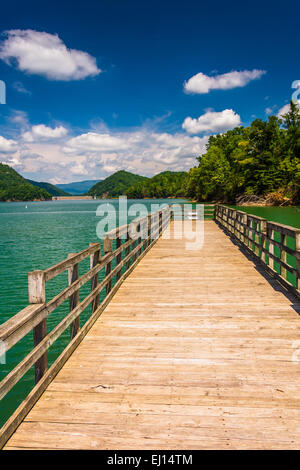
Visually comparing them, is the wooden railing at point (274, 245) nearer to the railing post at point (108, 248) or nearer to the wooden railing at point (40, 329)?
the railing post at point (108, 248)

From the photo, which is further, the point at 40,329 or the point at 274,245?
the point at 274,245

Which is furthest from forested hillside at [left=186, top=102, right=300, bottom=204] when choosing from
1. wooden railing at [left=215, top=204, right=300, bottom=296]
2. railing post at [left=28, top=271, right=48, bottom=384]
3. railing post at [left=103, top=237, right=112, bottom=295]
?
railing post at [left=28, top=271, right=48, bottom=384]

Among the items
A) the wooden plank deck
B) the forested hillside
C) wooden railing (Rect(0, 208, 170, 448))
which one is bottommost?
the wooden plank deck

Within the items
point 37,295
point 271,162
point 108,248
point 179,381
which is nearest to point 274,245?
point 108,248

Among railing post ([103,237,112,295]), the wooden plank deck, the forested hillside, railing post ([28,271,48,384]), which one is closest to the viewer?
the wooden plank deck

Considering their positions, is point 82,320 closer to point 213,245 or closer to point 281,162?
point 213,245

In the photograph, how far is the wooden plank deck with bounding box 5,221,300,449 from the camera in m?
2.53

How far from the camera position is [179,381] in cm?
330

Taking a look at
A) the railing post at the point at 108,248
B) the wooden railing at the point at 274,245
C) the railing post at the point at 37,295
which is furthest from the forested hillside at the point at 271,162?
the railing post at the point at 37,295

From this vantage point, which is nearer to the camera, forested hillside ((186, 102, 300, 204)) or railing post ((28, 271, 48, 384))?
railing post ((28, 271, 48, 384))

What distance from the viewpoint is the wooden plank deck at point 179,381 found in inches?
99.4

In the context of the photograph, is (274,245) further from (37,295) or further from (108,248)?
(37,295)

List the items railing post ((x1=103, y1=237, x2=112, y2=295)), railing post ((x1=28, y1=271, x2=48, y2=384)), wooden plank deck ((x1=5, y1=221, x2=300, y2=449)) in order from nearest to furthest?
wooden plank deck ((x1=5, y1=221, x2=300, y2=449))
railing post ((x1=28, y1=271, x2=48, y2=384))
railing post ((x1=103, y1=237, x2=112, y2=295))

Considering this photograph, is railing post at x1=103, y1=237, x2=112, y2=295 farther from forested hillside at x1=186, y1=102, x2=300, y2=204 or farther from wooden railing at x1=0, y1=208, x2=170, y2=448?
forested hillside at x1=186, y1=102, x2=300, y2=204
